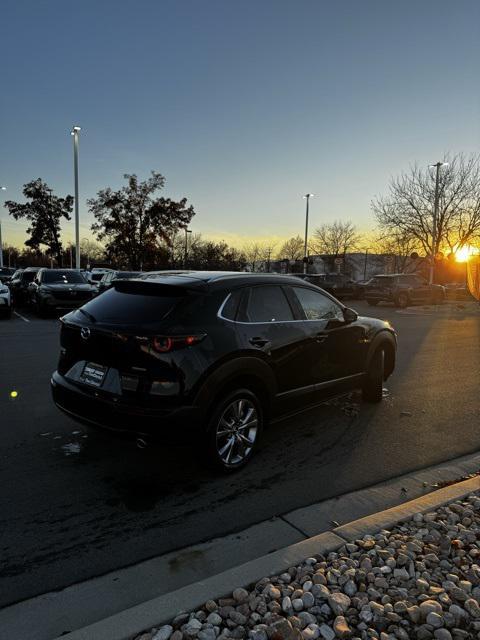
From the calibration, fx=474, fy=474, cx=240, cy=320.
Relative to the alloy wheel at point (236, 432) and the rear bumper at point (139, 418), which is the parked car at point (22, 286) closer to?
the rear bumper at point (139, 418)

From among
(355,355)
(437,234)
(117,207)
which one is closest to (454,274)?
(437,234)

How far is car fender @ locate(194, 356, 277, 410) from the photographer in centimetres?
373

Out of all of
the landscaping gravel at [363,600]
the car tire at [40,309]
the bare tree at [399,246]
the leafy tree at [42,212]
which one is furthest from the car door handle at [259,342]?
the leafy tree at [42,212]

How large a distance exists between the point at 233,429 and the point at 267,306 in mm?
1202

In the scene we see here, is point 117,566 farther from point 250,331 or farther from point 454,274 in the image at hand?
point 454,274

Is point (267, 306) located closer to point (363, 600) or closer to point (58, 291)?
point (363, 600)

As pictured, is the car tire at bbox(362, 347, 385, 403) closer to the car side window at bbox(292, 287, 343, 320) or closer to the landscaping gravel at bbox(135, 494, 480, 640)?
the car side window at bbox(292, 287, 343, 320)

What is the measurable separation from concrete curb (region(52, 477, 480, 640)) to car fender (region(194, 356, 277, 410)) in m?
1.28

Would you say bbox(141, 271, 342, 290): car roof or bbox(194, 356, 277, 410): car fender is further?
bbox(141, 271, 342, 290): car roof

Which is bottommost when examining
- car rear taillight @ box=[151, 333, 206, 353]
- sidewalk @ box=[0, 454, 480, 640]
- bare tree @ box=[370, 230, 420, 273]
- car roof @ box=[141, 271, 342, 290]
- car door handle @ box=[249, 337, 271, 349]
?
sidewalk @ box=[0, 454, 480, 640]

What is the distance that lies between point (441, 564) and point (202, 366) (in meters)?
2.04

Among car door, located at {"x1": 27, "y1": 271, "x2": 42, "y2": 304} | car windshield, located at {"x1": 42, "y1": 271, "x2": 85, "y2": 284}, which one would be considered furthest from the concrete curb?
car door, located at {"x1": 27, "y1": 271, "x2": 42, "y2": 304}

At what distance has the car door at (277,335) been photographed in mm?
4207

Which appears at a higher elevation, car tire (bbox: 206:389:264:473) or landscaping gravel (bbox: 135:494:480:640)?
car tire (bbox: 206:389:264:473)
